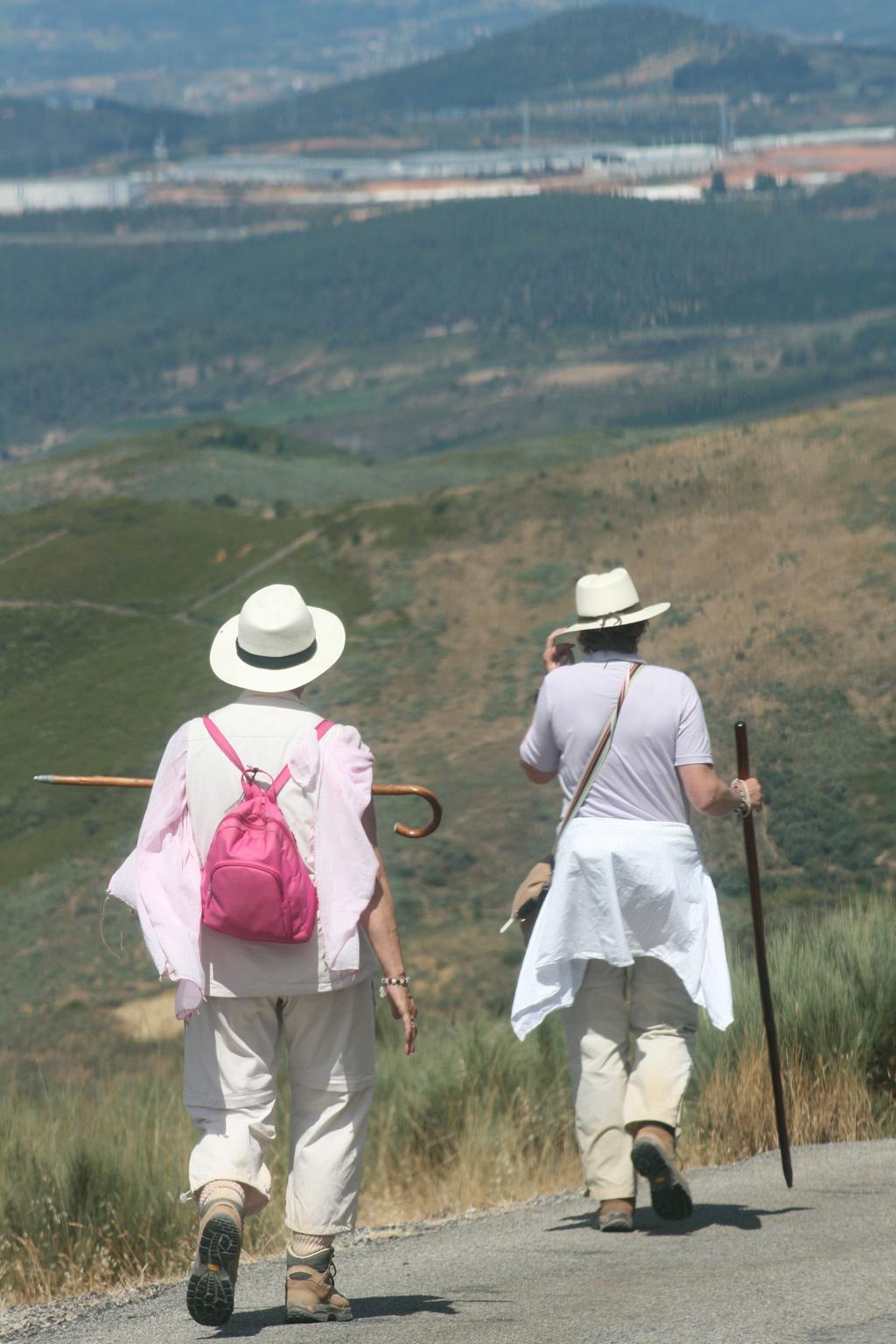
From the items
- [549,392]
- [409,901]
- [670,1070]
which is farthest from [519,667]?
[549,392]

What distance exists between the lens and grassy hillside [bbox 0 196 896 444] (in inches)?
2224

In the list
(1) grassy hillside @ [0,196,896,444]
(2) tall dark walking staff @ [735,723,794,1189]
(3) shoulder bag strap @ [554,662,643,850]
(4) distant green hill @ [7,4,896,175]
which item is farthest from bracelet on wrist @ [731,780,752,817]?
(4) distant green hill @ [7,4,896,175]

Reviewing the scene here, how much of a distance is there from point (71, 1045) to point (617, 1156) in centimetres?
1198

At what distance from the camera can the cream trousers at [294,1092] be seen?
14.5 feet

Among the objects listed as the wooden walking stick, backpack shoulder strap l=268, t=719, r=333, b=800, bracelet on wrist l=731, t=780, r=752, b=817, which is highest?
backpack shoulder strap l=268, t=719, r=333, b=800

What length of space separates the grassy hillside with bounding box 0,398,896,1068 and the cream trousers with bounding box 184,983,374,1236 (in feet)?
25.1

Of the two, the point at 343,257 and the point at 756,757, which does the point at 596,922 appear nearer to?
the point at 756,757

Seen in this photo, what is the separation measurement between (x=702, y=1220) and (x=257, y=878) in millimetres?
1857

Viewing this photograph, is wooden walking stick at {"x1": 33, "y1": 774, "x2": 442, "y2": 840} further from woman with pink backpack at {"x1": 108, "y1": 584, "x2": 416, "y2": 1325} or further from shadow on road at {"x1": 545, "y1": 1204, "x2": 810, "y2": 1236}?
shadow on road at {"x1": 545, "y1": 1204, "x2": 810, "y2": 1236}

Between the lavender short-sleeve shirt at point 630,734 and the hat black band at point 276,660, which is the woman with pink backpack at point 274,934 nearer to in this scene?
the hat black band at point 276,660

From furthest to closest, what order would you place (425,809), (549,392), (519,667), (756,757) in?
(549,392), (519,667), (425,809), (756,757)

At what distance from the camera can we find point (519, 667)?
24.0 metres

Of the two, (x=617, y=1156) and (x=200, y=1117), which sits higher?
(x=200, y=1117)

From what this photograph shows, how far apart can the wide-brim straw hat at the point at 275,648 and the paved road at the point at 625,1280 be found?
1457 millimetres
